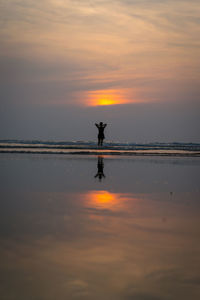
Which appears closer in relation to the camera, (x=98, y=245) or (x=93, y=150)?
(x=98, y=245)

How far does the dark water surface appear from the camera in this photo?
12.2ft

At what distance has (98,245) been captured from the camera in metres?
5.04

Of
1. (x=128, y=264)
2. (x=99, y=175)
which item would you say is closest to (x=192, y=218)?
(x=128, y=264)

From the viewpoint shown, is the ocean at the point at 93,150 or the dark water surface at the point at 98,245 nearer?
the dark water surface at the point at 98,245

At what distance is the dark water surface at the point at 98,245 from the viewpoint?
12.2 feet

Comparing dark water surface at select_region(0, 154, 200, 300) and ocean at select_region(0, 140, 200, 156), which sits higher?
ocean at select_region(0, 140, 200, 156)

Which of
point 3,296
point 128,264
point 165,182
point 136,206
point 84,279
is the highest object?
point 165,182

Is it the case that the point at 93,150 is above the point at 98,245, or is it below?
above

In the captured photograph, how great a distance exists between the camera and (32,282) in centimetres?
379

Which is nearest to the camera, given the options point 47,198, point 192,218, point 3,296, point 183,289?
point 3,296

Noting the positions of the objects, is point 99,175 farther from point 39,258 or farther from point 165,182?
point 39,258

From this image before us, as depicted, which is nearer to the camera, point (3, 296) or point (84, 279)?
point (3, 296)

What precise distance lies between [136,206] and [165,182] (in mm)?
4321

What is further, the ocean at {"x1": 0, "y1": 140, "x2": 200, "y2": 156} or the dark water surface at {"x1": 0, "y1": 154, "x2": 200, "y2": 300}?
the ocean at {"x1": 0, "y1": 140, "x2": 200, "y2": 156}
